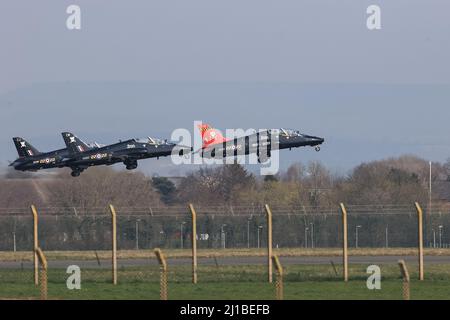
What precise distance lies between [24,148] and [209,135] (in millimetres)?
10712

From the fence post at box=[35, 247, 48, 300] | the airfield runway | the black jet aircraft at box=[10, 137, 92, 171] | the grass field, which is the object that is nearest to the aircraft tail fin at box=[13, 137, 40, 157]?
the black jet aircraft at box=[10, 137, 92, 171]

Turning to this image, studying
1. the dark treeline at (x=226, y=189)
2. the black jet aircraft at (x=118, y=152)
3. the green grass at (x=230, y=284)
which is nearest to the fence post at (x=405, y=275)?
the green grass at (x=230, y=284)

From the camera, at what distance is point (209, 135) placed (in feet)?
249

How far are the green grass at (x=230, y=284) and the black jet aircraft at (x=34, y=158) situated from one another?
33.1 meters

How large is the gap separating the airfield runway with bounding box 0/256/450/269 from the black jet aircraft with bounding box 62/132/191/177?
23935mm

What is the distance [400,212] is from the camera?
5131 centimetres

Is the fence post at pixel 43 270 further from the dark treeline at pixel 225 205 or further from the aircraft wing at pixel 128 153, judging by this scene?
the aircraft wing at pixel 128 153

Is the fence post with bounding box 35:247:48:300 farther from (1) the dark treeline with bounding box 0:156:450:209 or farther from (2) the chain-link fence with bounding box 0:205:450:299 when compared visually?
(1) the dark treeline with bounding box 0:156:450:209

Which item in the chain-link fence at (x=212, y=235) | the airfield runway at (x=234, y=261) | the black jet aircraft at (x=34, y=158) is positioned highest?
the black jet aircraft at (x=34, y=158)

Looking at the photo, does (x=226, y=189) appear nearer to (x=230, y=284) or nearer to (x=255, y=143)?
(x=255, y=143)

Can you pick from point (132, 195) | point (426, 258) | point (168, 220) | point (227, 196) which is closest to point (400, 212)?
point (426, 258)

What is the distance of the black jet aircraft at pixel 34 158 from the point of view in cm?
7256

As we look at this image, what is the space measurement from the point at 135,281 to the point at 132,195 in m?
45.8

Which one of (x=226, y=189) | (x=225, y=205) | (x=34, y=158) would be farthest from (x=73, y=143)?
(x=226, y=189)
